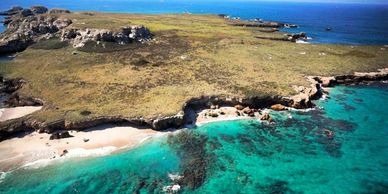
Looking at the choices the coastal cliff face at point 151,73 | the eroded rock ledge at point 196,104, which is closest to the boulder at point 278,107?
the coastal cliff face at point 151,73

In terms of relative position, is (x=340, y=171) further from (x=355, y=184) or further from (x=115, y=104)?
(x=115, y=104)

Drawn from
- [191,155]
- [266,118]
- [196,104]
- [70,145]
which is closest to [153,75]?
[196,104]

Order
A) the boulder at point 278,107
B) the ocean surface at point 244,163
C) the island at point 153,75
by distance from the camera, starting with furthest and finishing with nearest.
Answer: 1. the boulder at point 278,107
2. the island at point 153,75
3. the ocean surface at point 244,163

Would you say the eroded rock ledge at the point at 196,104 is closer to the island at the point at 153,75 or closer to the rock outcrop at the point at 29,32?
the island at the point at 153,75

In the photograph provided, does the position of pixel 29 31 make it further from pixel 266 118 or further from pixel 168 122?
pixel 266 118


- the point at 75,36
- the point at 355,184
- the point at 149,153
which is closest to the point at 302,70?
the point at 355,184

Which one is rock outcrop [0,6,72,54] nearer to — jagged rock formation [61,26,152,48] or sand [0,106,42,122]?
jagged rock formation [61,26,152,48]
